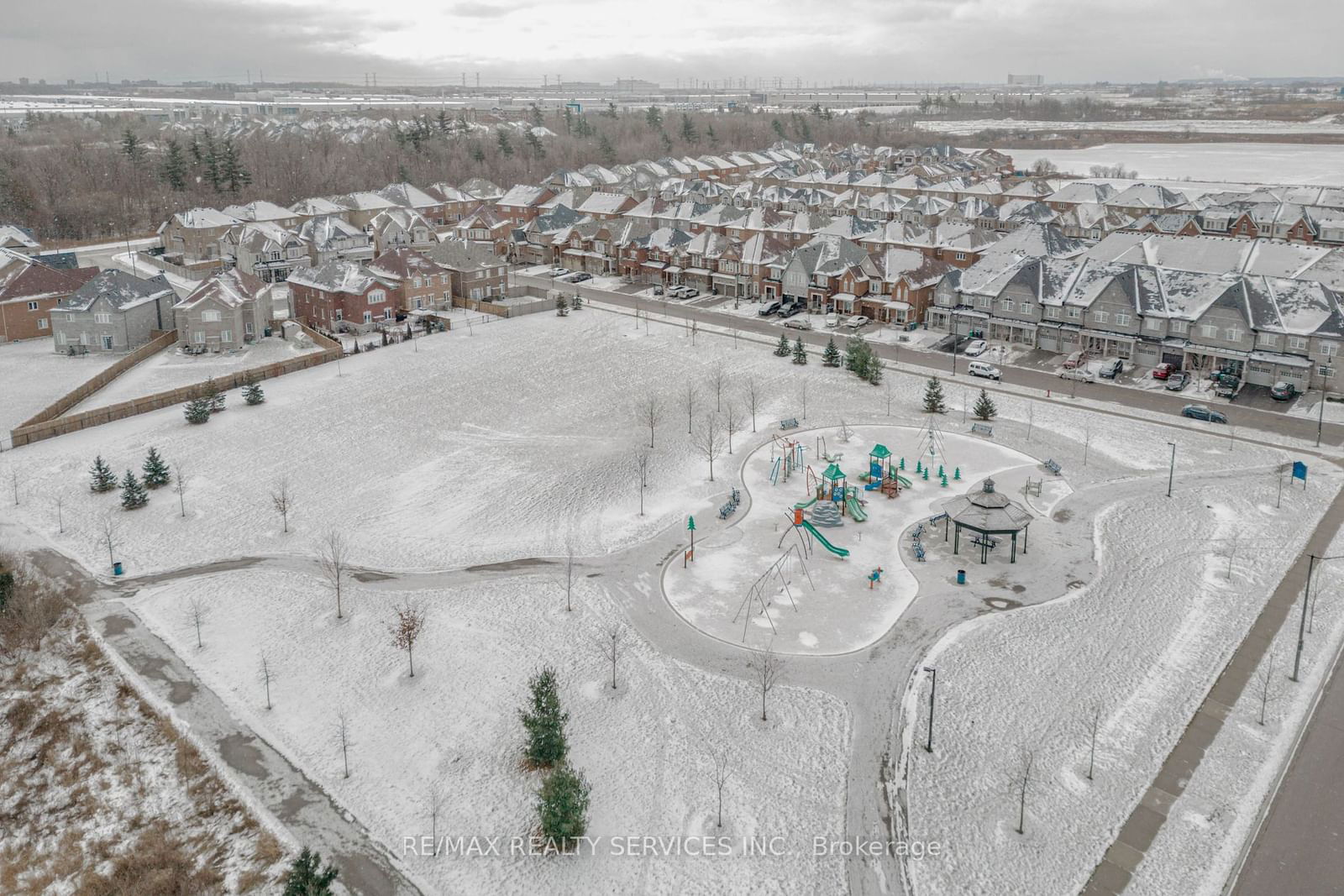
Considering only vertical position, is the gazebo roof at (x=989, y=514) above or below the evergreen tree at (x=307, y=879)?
above

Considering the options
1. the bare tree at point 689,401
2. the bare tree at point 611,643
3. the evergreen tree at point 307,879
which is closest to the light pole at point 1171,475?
the bare tree at point 689,401

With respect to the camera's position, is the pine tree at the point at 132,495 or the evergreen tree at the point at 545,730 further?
the pine tree at the point at 132,495

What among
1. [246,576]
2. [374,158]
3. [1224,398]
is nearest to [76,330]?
[246,576]

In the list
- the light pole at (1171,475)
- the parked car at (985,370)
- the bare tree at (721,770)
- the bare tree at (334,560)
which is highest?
the parked car at (985,370)

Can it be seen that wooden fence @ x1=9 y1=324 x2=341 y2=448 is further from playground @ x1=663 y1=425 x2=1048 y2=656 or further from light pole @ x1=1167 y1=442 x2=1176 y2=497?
light pole @ x1=1167 y1=442 x2=1176 y2=497

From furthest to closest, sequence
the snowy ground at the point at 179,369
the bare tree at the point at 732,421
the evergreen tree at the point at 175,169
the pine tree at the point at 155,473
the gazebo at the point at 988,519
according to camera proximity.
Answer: the evergreen tree at the point at 175,169 → the snowy ground at the point at 179,369 → the bare tree at the point at 732,421 → the pine tree at the point at 155,473 → the gazebo at the point at 988,519

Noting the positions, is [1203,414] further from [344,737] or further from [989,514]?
[344,737]

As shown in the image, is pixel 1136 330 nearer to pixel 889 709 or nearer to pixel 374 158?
pixel 889 709

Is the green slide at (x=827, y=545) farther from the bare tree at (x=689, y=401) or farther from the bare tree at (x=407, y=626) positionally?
the bare tree at (x=407, y=626)
